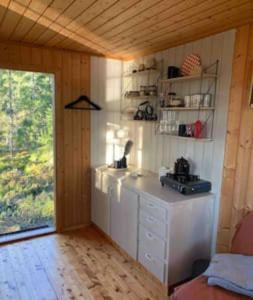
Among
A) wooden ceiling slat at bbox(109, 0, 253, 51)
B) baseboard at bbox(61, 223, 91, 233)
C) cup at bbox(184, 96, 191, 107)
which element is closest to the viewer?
wooden ceiling slat at bbox(109, 0, 253, 51)

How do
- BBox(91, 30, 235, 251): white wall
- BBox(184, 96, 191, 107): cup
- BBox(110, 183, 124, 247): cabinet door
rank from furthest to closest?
1. BBox(110, 183, 124, 247): cabinet door
2. BBox(184, 96, 191, 107): cup
3. BBox(91, 30, 235, 251): white wall

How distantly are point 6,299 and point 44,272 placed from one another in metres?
0.44

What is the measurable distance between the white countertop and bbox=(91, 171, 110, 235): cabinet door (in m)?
0.13

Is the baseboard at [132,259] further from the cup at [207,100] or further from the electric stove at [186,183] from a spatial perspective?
the cup at [207,100]

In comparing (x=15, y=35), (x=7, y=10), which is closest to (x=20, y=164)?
(x=15, y=35)

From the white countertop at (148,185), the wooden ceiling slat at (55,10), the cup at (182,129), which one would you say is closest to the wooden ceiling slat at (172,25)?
the wooden ceiling slat at (55,10)

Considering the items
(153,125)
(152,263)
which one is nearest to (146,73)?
(153,125)

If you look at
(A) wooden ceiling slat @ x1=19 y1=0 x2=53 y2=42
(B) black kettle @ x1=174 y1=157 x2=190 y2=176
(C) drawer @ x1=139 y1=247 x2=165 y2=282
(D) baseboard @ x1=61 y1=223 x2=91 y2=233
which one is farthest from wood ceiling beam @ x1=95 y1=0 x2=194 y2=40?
(D) baseboard @ x1=61 y1=223 x2=91 y2=233

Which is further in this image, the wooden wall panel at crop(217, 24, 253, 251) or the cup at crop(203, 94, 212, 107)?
the cup at crop(203, 94, 212, 107)

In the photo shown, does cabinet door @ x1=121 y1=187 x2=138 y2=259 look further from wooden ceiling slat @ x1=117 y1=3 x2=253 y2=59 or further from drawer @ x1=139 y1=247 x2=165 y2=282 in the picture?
wooden ceiling slat @ x1=117 y1=3 x2=253 y2=59

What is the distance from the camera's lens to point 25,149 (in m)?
3.24

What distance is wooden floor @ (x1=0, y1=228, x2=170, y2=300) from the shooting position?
7.61ft

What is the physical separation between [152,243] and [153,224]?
0.19m

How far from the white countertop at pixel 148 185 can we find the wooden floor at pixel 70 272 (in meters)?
0.86
